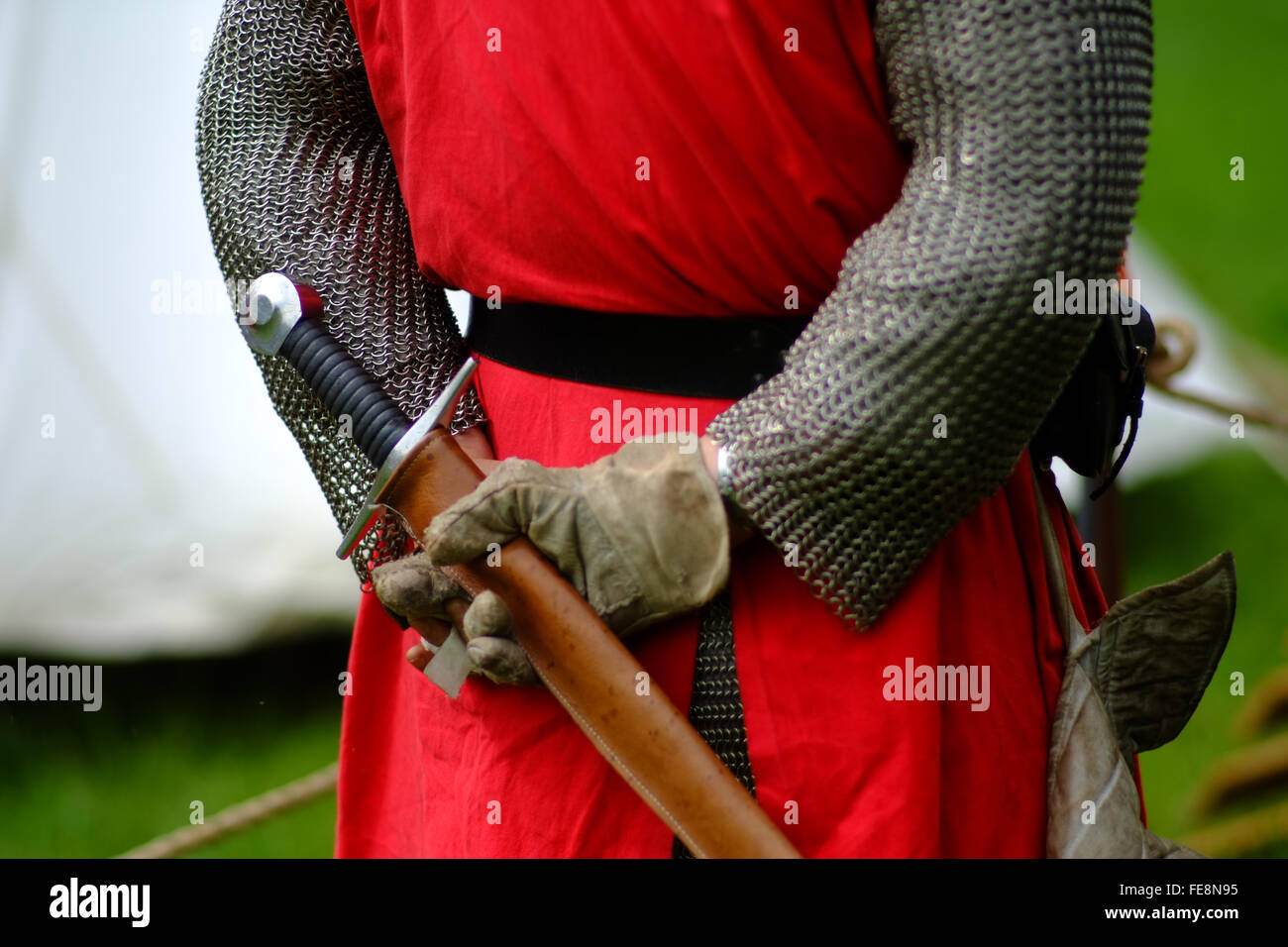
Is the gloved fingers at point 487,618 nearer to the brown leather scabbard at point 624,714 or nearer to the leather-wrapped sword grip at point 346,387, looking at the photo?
the brown leather scabbard at point 624,714

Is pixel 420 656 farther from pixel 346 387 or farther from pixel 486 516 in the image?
pixel 346 387

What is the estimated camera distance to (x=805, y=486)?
152 cm

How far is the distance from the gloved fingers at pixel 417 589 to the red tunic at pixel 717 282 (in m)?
0.11

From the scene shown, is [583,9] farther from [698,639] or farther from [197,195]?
[197,195]

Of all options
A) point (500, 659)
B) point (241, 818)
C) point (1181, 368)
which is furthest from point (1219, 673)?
point (500, 659)

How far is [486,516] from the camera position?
5.11 feet

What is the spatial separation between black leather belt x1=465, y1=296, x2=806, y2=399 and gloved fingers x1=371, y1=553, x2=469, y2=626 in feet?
0.91

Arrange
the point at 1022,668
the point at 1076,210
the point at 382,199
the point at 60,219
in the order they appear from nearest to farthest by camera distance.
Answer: the point at 1076,210, the point at 1022,668, the point at 382,199, the point at 60,219

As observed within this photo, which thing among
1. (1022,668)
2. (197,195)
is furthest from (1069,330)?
(197,195)

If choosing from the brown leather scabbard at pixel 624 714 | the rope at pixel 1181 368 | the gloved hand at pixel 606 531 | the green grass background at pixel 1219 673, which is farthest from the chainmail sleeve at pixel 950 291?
the green grass background at pixel 1219 673

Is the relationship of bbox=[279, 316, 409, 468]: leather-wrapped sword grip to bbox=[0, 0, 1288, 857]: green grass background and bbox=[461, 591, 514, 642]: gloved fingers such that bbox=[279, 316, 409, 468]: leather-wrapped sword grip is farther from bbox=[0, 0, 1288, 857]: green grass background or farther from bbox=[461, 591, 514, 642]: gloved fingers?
bbox=[0, 0, 1288, 857]: green grass background

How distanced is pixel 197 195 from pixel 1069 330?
2925 millimetres

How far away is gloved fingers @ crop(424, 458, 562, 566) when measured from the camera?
61.2 inches

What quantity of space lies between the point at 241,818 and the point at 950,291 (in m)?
2.05
